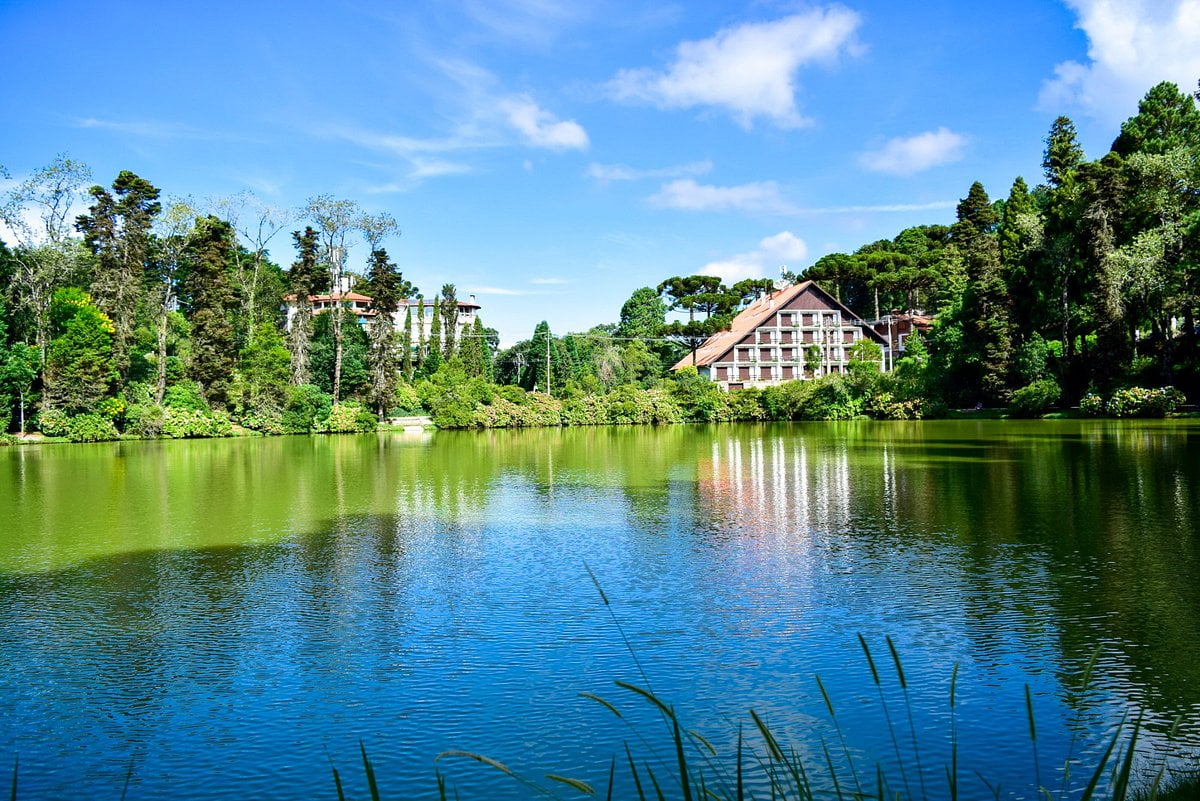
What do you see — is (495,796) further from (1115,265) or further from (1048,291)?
(1048,291)

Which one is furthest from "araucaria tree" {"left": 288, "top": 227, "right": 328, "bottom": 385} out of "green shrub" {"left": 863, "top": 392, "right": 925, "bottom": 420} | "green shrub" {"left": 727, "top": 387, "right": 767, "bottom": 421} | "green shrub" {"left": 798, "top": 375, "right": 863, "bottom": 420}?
"green shrub" {"left": 863, "top": 392, "right": 925, "bottom": 420}

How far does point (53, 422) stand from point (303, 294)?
1669cm

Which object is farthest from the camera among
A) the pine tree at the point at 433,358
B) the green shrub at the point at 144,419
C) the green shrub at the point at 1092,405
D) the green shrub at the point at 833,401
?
the pine tree at the point at 433,358

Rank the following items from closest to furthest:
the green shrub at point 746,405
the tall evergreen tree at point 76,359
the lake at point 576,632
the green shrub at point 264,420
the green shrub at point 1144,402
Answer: the lake at point 576,632
the green shrub at point 1144,402
the tall evergreen tree at point 76,359
the green shrub at point 264,420
the green shrub at point 746,405

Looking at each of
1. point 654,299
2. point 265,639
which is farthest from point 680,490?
point 654,299

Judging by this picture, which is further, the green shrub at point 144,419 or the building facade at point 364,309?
the building facade at point 364,309

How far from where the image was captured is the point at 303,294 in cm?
5612

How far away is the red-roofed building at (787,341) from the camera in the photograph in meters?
72.8

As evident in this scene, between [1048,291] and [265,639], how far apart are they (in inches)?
2063

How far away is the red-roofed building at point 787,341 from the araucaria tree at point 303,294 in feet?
101

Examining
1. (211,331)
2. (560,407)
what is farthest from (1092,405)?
(211,331)

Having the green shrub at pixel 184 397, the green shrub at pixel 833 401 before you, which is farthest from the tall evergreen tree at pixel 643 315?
the green shrub at pixel 184 397

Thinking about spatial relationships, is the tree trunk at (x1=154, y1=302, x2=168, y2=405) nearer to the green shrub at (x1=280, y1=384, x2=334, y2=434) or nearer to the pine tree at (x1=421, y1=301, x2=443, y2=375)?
the green shrub at (x1=280, y1=384, x2=334, y2=434)

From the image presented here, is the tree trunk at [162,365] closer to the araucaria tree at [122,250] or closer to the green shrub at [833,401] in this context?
the araucaria tree at [122,250]
